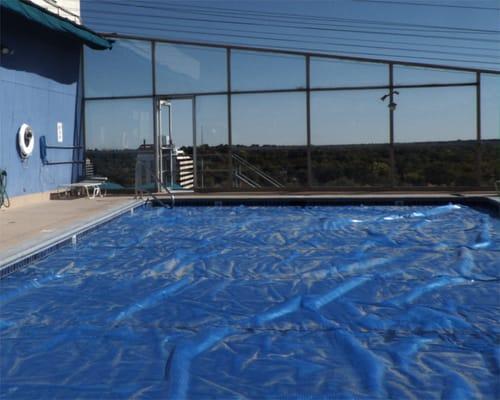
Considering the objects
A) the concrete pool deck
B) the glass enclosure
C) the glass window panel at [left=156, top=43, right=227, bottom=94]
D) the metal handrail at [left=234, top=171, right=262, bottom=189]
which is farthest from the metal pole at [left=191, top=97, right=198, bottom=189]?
the concrete pool deck

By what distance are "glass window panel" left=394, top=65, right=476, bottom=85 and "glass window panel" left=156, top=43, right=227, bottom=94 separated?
3287mm

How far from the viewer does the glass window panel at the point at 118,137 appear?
1117 cm

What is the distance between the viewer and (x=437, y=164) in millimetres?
10422

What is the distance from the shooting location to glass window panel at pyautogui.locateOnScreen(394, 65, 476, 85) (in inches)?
404

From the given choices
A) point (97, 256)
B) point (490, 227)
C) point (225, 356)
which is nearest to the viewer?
point (225, 356)

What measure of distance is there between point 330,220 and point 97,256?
10.8 ft

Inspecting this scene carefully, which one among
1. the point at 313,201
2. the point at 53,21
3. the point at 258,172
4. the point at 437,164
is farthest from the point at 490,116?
the point at 53,21

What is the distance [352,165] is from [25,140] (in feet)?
18.9

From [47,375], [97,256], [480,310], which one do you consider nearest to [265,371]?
[47,375]

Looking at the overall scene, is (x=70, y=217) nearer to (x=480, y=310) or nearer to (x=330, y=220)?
(x=330, y=220)

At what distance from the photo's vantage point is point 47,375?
2.68 meters

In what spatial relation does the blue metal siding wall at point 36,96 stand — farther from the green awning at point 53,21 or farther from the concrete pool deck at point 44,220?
the concrete pool deck at point 44,220

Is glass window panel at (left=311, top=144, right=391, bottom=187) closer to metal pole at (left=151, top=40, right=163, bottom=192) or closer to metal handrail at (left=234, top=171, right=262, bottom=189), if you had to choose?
metal handrail at (left=234, top=171, right=262, bottom=189)

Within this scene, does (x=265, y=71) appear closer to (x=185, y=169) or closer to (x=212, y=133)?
(x=212, y=133)
